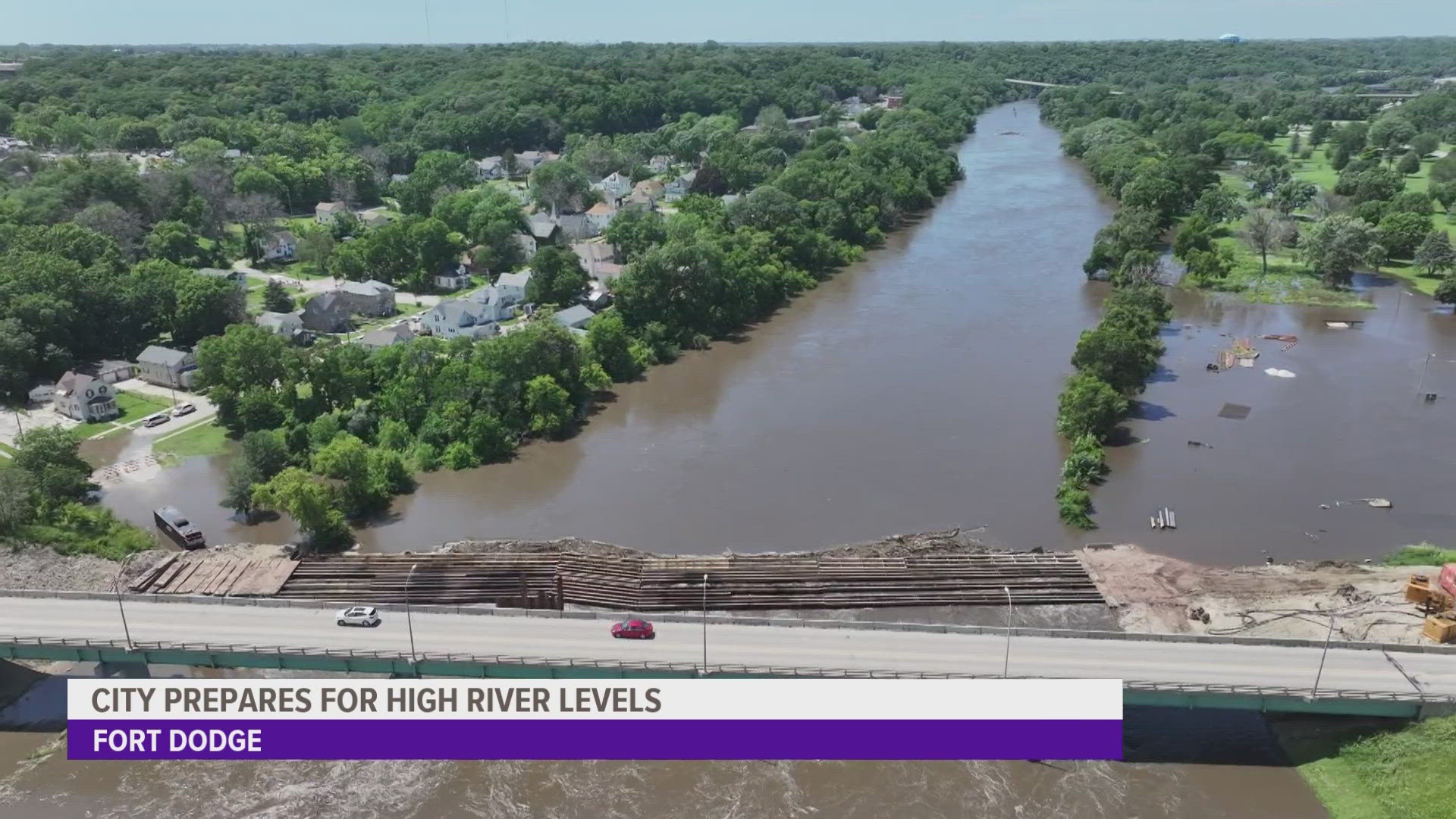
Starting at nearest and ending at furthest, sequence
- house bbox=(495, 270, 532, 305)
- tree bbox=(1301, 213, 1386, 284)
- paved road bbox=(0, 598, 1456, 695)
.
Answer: paved road bbox=(0, 598, 1456, 695) < house bbox=(495, 270, 532, 305) < tree bbox=(1301, 213, 1386, 284)

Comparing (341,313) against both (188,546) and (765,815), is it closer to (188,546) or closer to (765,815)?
(188,546)

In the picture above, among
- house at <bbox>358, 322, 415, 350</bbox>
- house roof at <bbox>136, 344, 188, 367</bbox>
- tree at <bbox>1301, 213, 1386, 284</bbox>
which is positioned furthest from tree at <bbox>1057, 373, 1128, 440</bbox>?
house roof at <bbox>136, 344, 188, 367</bbox>

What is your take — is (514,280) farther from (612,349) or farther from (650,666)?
(650,666)

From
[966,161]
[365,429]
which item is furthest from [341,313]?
[966,161]

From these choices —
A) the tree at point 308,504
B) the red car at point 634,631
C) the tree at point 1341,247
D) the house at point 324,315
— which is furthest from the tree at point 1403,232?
the tree at point 308,504

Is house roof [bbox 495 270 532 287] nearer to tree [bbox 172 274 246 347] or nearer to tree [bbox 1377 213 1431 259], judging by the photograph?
tree [bbox 172 274 246 347]

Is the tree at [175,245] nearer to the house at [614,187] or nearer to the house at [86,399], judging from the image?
the house at [86,399]
